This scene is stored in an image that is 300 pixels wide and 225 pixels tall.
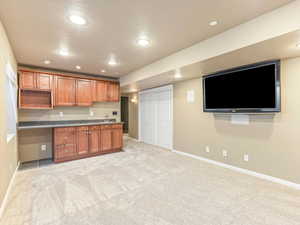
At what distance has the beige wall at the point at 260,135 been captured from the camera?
259cm

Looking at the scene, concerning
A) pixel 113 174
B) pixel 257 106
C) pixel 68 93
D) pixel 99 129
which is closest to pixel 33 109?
pixel 68 93

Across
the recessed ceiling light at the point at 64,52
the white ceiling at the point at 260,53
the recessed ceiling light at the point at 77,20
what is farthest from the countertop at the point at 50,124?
the white ceiling at the point at 260,53

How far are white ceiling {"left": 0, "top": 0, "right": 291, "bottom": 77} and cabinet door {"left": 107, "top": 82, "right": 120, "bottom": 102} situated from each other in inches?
76.9

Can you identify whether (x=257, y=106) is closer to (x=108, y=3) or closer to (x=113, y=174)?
(x=108, y=3)

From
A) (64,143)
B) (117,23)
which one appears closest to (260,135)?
(117,23)

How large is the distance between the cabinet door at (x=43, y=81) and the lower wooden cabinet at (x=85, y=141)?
3.95 feet

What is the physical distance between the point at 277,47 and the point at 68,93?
4.80m

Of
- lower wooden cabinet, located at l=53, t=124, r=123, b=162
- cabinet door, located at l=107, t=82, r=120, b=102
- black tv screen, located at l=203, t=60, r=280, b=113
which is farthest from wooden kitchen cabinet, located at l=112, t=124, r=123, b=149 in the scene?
black tv screen, located at l=203, t=60, r=280, b=113

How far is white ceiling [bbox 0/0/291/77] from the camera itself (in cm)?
174

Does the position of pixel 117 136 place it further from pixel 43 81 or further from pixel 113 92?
pixel 43 81

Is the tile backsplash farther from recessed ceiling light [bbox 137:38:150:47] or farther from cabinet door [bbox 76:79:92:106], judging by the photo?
recessed ceiling light [bbox 137:38:150:47]

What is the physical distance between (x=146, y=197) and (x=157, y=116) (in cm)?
356

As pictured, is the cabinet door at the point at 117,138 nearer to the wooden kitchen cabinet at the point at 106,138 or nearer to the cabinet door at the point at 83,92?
the wooden kitchen cabinet at the point at 106,138

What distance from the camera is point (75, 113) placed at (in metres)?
4.74
